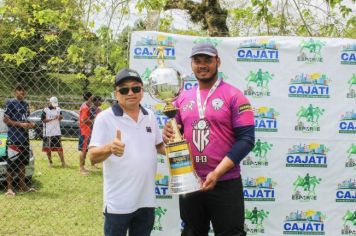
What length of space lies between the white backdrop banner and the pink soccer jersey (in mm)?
1033

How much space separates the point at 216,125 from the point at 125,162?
684 mm

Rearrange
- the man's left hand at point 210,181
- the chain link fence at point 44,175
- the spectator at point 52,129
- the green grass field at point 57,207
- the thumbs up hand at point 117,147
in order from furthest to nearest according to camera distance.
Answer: the spectator at point 52,129 → the chain link fence at point 44,175 → the green grass field at point 57,207 → the man's left hand at point 210,181 → the thumbs up hand at point 117,147

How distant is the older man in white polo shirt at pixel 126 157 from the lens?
3.13m

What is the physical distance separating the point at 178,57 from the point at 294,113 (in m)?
1.20

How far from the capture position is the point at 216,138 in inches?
127

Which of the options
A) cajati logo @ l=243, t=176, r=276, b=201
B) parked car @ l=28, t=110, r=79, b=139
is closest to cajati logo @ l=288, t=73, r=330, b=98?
cajati logo @ l=243, t=176, r=276, b=201

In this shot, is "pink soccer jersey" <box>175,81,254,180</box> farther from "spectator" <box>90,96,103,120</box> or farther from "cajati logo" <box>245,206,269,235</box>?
"spectator" <box>90,96,103,120</box>

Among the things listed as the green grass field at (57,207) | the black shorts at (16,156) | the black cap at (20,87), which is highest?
the black cap at (20,87)

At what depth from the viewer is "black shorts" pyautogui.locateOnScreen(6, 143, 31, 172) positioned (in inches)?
280

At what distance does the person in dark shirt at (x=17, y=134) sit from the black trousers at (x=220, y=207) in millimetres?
4251

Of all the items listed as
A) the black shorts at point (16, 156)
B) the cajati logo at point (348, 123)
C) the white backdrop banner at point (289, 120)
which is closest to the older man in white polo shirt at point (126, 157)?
the white backdrop banner at point (289, 120)

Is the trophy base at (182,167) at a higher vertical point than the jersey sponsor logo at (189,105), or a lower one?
lower

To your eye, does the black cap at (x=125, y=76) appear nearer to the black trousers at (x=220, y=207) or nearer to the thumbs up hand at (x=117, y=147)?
the thumbs up hand at (x=117, y=147)

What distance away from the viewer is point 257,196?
172 inches
